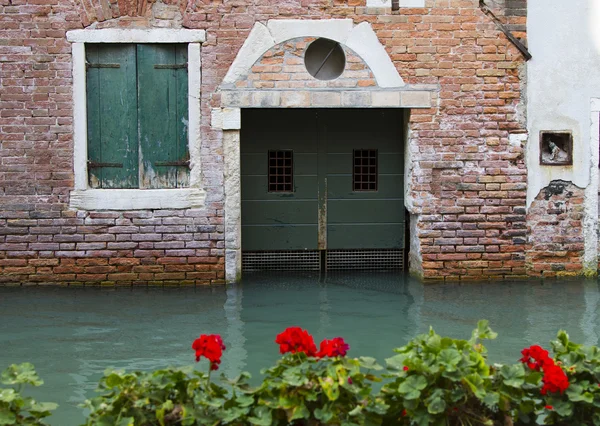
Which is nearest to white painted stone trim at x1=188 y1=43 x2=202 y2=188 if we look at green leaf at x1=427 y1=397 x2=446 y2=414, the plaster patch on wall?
the plaster patch on wall

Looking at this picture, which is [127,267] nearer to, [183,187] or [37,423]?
[183,187]

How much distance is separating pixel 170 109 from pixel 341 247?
2.38 meters

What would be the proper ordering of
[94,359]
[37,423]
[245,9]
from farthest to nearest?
1. [245,9]
2. [94,359]
3. [37,423]

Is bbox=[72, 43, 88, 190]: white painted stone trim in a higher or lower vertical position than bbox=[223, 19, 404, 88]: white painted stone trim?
lower

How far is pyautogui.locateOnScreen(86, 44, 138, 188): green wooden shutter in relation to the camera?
763 centimetres

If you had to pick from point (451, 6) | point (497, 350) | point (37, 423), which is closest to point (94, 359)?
point (37, 423)

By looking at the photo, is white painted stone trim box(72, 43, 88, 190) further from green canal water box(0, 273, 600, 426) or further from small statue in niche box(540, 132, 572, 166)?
small statue in niche box(540, 132, 572, 166)

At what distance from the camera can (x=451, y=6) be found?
7.73 meters

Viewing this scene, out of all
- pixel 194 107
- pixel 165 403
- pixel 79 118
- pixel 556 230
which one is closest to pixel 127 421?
pixel 165 403

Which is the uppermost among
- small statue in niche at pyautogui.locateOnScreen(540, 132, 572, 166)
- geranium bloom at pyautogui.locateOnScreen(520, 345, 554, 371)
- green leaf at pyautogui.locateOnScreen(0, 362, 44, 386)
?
small statue in niche at pyautogui.locateOnScreen(540, 132, 572, 166)

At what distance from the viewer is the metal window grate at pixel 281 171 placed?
8594 mm

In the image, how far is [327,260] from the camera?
28.7 feet

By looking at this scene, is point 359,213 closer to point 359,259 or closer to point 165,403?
point 359,259

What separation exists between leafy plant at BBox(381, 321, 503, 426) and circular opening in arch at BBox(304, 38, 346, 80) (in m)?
5.08
